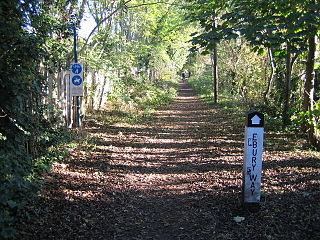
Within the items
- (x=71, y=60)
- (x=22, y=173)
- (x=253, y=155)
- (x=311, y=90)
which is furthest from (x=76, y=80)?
(x=311, y=90)

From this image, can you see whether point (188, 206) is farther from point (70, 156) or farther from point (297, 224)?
point (70, 156)

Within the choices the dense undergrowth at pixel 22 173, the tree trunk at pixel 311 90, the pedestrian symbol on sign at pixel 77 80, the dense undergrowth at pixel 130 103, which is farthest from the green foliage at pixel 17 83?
the dense undergrowth at pixel 130 103

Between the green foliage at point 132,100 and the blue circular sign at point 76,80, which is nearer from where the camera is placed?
the blue circular sign at point 76,80

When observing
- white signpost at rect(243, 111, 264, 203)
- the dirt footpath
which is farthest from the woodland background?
white signpost at rect(243, 111, 264, 203)

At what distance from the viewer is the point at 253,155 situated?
4609 mm

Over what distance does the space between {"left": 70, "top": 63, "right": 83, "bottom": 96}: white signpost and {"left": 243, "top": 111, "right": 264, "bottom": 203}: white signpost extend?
628 cm

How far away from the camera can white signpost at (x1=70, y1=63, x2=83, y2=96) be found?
9.14 metres

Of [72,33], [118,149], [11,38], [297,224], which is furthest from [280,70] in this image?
[11,38]

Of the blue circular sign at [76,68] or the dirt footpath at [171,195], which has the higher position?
the blue circular sign at [76,68]

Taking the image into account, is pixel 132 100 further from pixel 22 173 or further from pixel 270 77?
pixel 22 173

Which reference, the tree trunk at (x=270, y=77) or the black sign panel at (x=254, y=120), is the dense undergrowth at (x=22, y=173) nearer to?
the black sign panel at (x=254, y=120)

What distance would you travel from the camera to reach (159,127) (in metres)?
13.1

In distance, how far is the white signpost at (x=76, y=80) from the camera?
30.0 ft

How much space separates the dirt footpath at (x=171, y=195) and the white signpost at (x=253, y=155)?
0.32 metres
